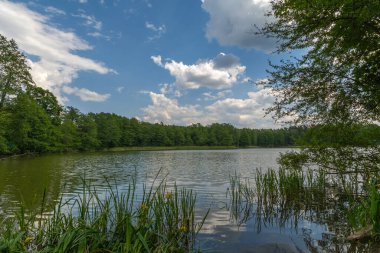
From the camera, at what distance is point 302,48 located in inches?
391

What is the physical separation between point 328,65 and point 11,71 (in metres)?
41.7

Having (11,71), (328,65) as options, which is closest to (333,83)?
(328,65)

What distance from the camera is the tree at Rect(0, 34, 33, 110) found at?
38.9 metres

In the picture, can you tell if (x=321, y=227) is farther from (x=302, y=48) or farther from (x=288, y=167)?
(x=302, y=48)

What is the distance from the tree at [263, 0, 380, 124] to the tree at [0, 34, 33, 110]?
3933 cm

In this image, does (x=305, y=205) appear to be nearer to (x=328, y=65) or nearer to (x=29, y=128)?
(x=328, y=65)

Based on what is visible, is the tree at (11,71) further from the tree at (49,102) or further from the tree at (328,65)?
the tree at (328,65)

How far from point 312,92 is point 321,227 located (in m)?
4.01

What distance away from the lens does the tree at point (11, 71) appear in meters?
38.9

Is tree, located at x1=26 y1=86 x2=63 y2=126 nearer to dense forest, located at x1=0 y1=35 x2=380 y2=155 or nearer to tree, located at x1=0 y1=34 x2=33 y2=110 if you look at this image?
dense forest, located at x1=0 y1=35 x2=380 y2=155

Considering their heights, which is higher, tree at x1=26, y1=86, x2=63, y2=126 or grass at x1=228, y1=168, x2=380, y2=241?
tree at x1=26, y1=86, x2=63, y2=126

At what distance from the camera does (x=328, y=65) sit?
9125 millimetres

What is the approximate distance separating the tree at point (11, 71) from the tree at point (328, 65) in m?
39.3

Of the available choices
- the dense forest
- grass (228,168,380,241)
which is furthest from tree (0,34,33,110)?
grass (228,168,380,241)
